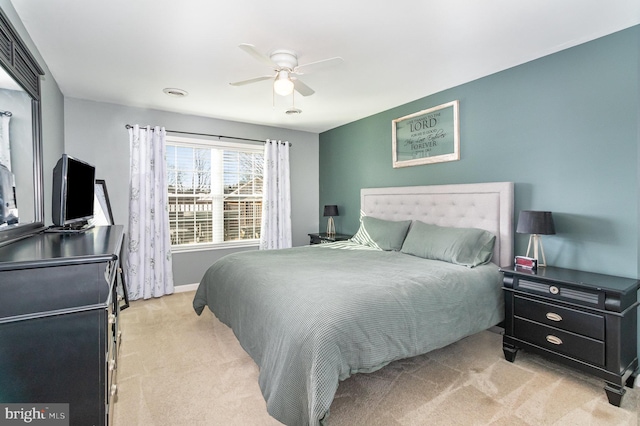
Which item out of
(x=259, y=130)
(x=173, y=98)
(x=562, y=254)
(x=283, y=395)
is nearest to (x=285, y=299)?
(x=283, y=395)

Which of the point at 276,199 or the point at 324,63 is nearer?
the point at 324,63

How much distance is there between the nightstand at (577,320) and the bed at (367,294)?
0.70 feet

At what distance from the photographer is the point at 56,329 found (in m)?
1.22

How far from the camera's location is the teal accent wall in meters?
2.33

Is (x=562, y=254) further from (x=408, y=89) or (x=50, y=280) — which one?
(x=50, y=280)

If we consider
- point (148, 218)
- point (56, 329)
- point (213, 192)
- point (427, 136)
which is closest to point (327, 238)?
point (213, 192)

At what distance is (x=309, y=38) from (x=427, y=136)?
78.1 inches

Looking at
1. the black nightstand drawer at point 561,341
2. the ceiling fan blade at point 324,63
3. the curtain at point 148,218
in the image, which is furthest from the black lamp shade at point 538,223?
the curtain at point 148,218

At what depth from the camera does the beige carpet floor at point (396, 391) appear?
6.21ft

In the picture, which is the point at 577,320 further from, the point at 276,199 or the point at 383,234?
the point at 276,199

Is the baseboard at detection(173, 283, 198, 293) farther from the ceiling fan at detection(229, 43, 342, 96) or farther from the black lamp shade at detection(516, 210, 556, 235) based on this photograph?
the black lamp shade at detection(516, 210, 556, 235)

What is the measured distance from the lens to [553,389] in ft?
7.15

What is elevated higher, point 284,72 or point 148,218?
point 284,72

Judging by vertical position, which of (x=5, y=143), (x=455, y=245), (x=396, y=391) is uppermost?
(x=5, y=143)
